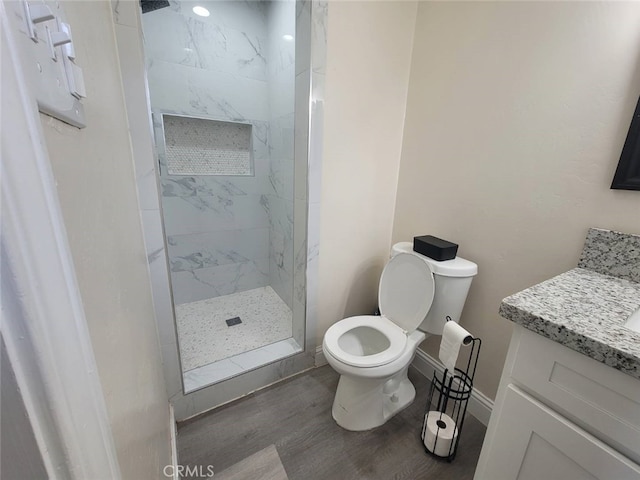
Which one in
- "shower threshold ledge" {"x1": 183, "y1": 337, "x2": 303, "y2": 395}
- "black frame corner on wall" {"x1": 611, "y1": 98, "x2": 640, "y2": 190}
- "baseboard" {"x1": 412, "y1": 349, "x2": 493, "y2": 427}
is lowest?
"baseboard" {"x1": 412, "y1": 349, "x2": 493, "y2": 427}

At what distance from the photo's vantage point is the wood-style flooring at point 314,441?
45.1 inches

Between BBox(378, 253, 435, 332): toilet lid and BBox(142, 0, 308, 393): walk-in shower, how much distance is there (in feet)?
1.68

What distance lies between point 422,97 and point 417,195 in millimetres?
552

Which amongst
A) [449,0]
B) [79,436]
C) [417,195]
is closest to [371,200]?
[417,195]

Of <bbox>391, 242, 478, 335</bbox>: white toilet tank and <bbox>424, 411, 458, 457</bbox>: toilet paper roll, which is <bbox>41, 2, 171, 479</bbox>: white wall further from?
<bbox>391, 242, 478, 335</bbox>: white toilet tank

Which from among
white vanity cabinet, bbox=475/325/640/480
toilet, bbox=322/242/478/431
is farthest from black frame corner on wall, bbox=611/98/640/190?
white vanity cabinet, bbox=475/325/640/480

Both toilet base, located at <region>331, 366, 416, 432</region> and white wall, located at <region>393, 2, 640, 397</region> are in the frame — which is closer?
white wall, located at <region>393, 2, 640, 397</region>

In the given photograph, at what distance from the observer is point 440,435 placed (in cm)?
118

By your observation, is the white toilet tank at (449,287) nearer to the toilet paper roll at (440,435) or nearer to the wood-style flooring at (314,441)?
the toilet paper roll at (440,435)

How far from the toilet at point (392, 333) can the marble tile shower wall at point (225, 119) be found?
3.26ft

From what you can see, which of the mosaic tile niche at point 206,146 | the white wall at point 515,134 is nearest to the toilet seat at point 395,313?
the white wall at point 515,134

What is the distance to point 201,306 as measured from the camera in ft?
7.61

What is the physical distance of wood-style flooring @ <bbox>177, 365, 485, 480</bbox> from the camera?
1.15 m

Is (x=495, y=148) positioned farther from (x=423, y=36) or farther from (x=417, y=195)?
(x=423, y=36)
